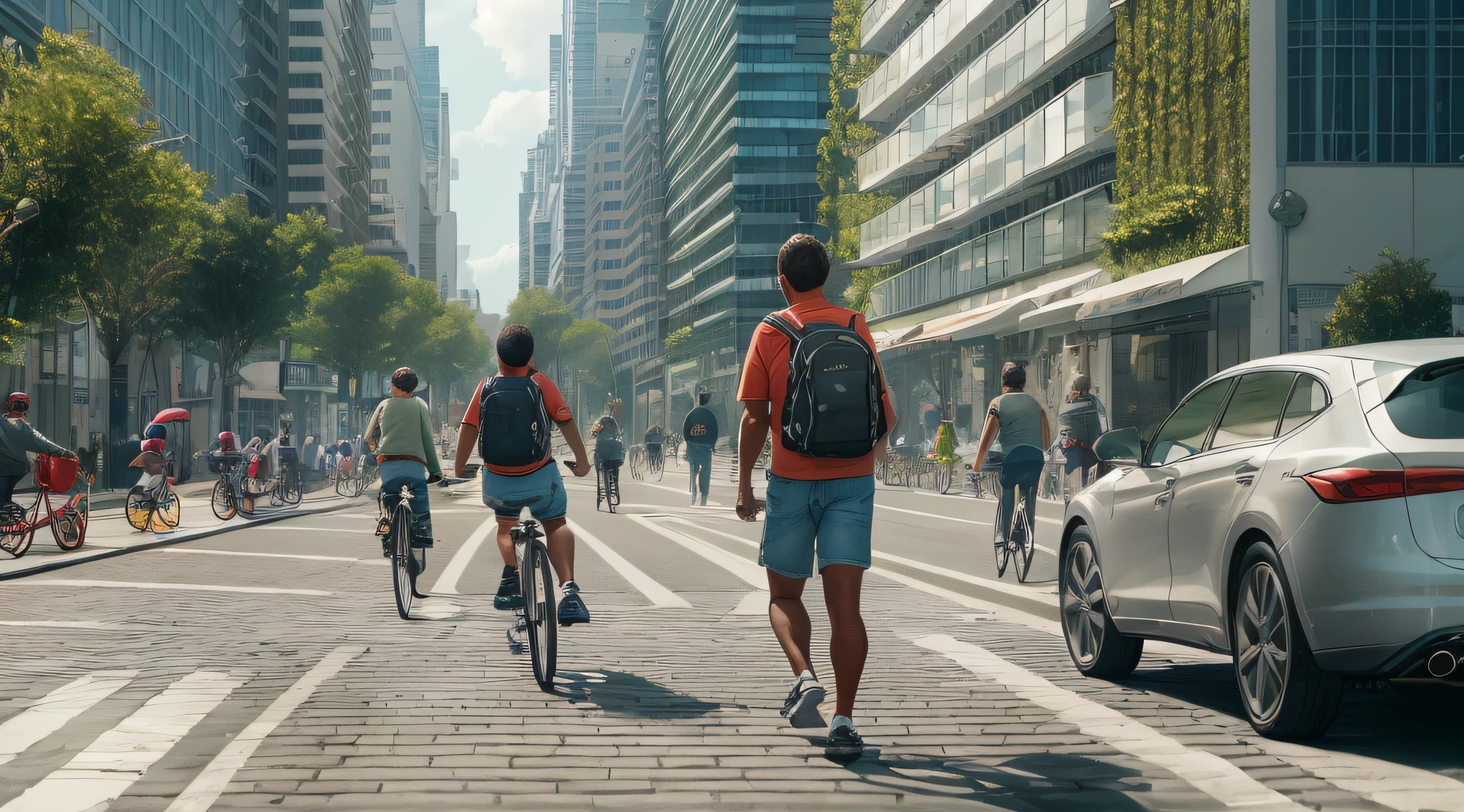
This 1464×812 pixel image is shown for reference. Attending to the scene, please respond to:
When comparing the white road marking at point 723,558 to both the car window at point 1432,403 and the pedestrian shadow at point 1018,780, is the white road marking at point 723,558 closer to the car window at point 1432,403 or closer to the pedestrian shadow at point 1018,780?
the pedestrian shadow at point 1018,780

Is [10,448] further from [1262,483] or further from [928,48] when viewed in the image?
[928,48]

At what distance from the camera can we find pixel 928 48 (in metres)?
45.1

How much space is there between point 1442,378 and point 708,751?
3.02 m

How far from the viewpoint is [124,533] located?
1994cm

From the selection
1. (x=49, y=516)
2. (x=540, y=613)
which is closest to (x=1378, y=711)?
(x=540, y=613)

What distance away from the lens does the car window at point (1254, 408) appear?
579 centimetres

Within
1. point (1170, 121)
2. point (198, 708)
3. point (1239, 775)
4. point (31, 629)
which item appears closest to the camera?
point (1239, 775)

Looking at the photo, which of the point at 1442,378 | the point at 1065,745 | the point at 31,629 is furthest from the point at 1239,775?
the point at 31,629

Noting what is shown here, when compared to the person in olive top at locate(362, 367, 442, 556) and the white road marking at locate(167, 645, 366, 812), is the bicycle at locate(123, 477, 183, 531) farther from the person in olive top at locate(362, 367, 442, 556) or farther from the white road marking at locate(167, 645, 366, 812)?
the white road marking at locate(167, 645, 366, 812)

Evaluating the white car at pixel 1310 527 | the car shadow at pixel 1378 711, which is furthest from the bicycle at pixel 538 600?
the car shadow at pixel 1378 711

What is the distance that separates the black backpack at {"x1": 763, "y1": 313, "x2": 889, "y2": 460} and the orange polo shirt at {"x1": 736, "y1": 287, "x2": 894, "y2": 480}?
52 millimetres

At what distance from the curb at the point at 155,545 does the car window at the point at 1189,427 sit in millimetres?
10897

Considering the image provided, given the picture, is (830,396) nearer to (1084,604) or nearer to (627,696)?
(627,696)

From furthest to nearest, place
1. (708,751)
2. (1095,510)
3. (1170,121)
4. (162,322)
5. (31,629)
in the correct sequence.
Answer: (162,322) → (1170,121) → (31,629) → (1095,510) → (708,751)
